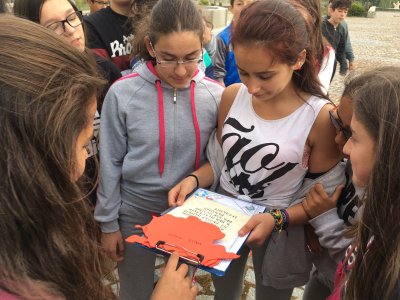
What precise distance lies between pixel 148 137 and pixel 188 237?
0.56m

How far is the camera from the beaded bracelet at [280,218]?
154 centimetres

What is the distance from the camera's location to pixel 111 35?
2.38 m

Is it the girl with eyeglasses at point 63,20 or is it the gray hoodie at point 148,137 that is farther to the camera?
the girl with eyeglasses at point 63,20

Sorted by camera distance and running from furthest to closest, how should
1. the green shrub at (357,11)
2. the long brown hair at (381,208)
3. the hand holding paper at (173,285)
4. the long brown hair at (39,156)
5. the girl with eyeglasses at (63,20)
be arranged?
the green shrub at (357,11) → the girl with eyeglasses at (63,20) → the hand holding paper at (173,285) → the long brown hair at (381,208) → the long brown hair at (39,156)

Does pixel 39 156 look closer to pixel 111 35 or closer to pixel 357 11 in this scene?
pixel 111 35

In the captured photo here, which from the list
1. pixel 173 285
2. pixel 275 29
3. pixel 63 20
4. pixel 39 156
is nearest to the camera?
pixel 39 156

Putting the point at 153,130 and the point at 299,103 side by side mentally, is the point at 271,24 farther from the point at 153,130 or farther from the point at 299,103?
the point at 153,130

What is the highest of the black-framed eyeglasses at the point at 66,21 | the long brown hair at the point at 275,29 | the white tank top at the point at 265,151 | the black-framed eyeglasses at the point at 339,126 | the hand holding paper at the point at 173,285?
the long brown hair at the point at 275,29

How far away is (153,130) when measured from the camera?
5.53 ft

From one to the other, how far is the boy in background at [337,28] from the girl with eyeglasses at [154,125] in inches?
154

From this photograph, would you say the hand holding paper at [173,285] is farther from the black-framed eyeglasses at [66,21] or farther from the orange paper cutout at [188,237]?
the black-framed eyeglasses at [66,21]

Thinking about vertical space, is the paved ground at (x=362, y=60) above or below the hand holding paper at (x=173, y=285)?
below

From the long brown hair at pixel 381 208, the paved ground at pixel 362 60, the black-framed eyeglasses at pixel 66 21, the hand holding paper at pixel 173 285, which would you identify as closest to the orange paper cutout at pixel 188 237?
the hand holding paper at pixel 173 285

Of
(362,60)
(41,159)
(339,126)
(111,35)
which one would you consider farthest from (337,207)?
(362,60)
